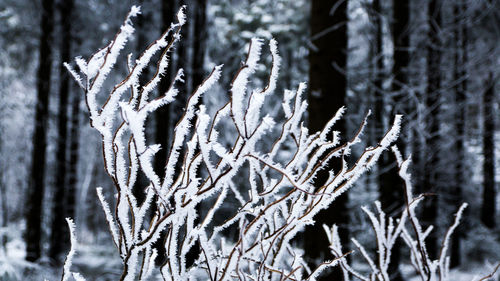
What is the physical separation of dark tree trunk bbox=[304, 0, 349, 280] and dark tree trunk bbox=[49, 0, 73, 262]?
281 inches

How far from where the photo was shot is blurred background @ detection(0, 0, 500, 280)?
5355 millimetres

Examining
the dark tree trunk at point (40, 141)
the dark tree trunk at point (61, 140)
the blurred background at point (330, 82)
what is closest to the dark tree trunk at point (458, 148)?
the blurred background at point (330, 82)

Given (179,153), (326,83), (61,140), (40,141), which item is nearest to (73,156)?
(61,140)

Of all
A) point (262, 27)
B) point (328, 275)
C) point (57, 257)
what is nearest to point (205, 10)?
point (262, 27)

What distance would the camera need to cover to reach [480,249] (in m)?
11.5

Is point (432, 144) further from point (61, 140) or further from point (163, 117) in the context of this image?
point (61, 140)

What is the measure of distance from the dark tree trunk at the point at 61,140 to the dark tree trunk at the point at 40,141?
370 mm

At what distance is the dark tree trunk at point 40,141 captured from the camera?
29.5ft

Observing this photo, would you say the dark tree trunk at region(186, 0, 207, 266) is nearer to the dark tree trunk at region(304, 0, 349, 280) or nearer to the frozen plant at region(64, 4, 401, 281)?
the dark tree trunk at region(304, 0, 349, 280)

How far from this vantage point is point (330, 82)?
419cm

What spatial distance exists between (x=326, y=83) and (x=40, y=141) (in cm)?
745

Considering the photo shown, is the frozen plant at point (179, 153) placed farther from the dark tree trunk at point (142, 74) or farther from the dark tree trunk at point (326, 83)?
the dark tree trunk at point (142, 74)

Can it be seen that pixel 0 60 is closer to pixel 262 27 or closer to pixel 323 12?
pixel 262 27

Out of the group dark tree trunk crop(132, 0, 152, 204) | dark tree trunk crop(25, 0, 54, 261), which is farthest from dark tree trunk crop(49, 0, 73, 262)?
dark tree trunk crop(132, 0, 152, 204)
